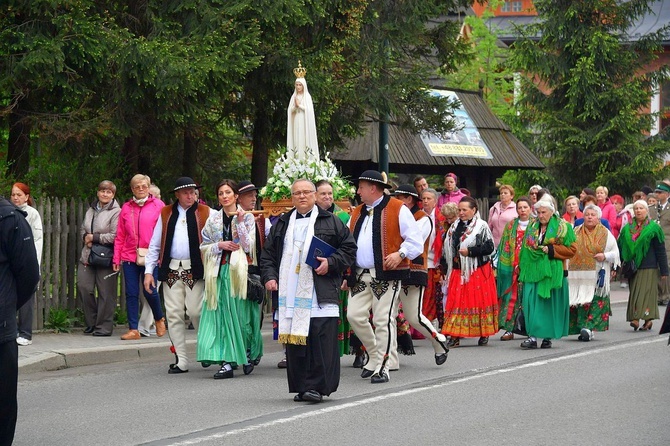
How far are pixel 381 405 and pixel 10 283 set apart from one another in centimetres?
345

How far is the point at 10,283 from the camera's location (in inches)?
304

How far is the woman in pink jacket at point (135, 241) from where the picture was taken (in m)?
14.7

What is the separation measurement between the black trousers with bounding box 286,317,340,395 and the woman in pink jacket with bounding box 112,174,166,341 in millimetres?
5040

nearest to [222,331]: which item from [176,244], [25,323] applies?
[176,244]

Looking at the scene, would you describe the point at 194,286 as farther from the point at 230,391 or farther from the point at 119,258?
the point at 119,258

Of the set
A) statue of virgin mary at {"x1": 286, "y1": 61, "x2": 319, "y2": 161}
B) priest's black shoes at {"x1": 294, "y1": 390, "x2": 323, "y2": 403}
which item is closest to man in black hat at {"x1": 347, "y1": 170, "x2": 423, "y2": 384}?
priest's black shoes at {"x1": 294, "y1": 390, "x2": 323, "y2": 403}

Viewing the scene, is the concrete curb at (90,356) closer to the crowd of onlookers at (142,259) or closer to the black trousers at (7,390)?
the crowd of onlookers at (142,259)

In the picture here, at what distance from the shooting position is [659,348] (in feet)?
46.4

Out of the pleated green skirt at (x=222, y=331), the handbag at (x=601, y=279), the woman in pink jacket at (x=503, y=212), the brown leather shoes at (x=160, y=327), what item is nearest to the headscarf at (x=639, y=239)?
the handbag at (x=601, y=279)

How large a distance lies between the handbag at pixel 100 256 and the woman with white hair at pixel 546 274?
507 centimetres

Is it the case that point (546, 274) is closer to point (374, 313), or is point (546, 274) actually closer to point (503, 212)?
point (503, 212)

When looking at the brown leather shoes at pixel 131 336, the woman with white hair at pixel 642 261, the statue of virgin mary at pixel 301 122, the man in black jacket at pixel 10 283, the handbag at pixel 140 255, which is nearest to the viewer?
the man in black jacket at pixel 10 283

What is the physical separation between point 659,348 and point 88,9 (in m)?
8.25

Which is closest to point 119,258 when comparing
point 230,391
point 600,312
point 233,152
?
point 230,391
